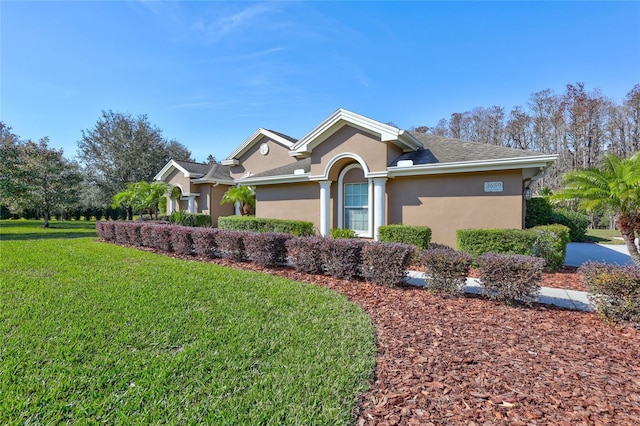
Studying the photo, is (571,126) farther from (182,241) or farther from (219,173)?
(182,241)

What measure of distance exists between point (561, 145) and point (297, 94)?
32883 millimetres

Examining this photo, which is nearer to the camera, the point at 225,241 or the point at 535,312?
the point at 535,312

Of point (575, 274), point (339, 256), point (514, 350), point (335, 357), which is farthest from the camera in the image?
point (575, 274)

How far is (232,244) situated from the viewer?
33.2ft

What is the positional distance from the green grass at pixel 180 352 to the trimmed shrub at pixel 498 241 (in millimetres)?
5308

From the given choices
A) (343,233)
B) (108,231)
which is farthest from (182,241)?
(108,231)

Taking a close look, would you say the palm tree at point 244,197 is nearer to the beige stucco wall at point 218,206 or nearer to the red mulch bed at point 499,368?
the beige stucco wall at point 218,206

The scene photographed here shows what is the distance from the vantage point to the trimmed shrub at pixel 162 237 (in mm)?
12133

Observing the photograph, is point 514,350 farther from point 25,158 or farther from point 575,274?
point 25,158

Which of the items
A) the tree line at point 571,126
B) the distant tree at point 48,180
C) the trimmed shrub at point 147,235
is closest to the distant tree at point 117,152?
the distant tree at point 48,180

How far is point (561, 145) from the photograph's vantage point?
33031 mm

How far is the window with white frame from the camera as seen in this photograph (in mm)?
13031

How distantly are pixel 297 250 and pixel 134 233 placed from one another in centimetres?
971

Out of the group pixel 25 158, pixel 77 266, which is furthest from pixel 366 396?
pixel 25 158
